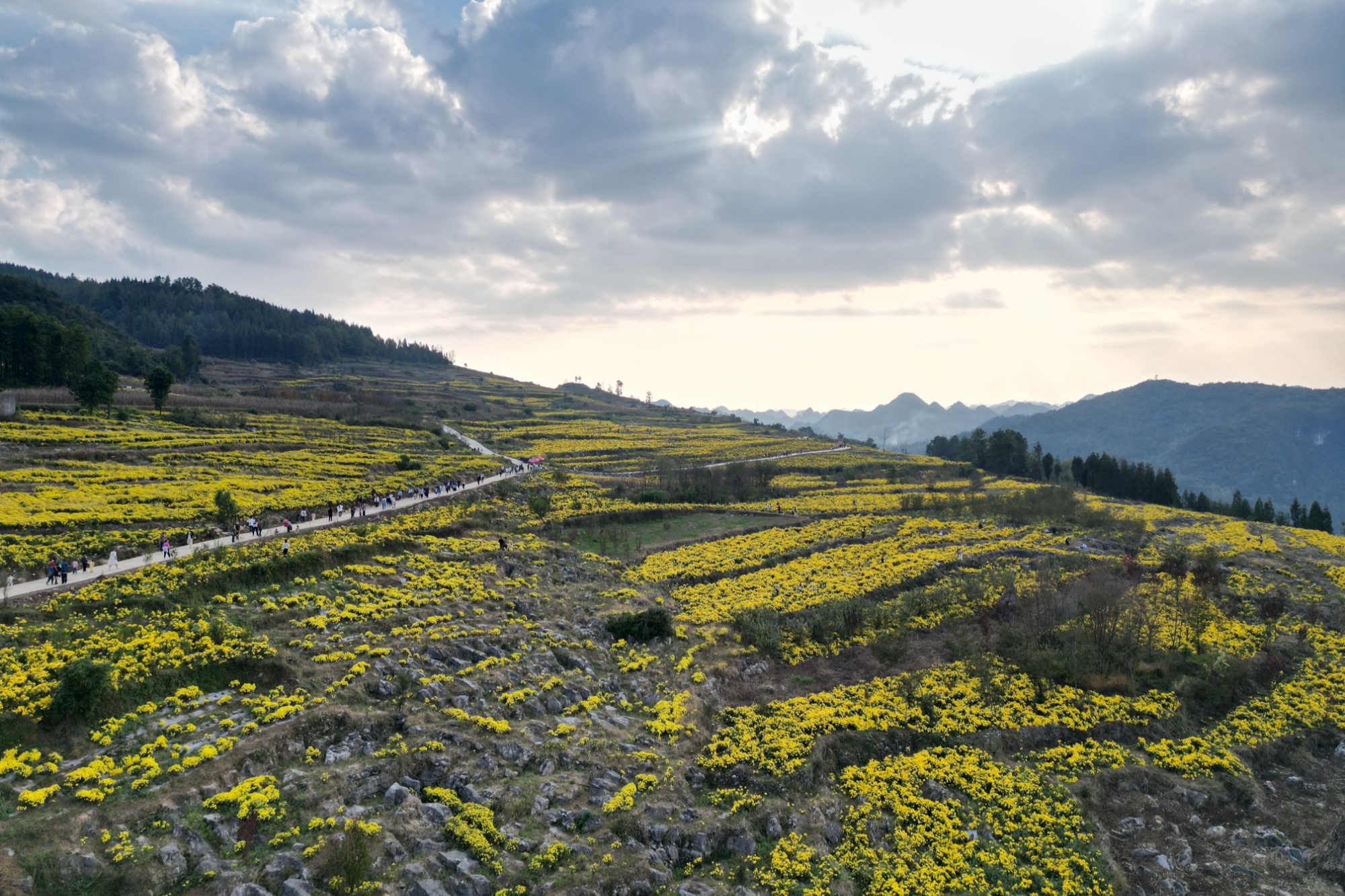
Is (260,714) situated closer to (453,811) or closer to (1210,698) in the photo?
(453,811)

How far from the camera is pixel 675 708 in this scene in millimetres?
23547

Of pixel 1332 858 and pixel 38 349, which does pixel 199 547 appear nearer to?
pixel 1332 858

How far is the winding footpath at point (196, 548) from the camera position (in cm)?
2516

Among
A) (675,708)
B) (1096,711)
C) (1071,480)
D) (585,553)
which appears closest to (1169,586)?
(1096,711)

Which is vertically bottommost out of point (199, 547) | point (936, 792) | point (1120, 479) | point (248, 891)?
point (936, 792)

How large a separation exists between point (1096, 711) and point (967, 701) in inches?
184

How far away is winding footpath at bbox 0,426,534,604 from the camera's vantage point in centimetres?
2516

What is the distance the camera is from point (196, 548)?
109 ft

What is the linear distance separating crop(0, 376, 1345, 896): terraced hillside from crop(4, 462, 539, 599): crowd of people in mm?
1468

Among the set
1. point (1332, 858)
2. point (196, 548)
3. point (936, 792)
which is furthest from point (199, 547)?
point (1332, 858)

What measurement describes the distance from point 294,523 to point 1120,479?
12396cm

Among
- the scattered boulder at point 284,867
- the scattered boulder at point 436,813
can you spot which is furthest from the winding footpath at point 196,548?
the scattered boulder at point 436,813

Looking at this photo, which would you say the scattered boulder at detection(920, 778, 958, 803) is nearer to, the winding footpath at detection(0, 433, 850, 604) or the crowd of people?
the crowd of people

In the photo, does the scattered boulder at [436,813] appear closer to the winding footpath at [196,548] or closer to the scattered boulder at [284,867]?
the scattered boulder at [284,867]
